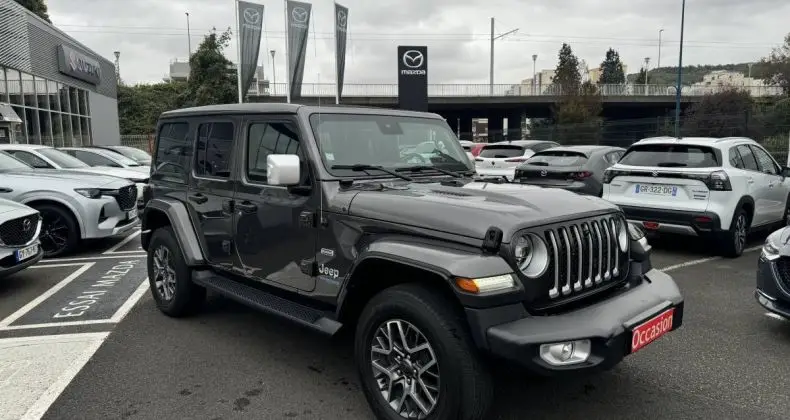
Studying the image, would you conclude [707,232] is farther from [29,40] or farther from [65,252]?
[29,40]

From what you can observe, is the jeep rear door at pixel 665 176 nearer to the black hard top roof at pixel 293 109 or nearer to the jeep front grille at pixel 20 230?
the black hard top roof at pixel 293 109

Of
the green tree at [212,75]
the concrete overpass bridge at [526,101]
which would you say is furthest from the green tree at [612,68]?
the green tree at [212,75]

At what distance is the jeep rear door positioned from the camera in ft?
24.0

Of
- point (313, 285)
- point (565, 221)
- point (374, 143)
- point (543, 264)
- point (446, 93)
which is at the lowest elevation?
point (313, 285)

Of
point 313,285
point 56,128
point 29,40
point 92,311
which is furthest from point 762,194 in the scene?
point 56,128

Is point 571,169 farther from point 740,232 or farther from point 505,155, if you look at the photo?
point 505,155

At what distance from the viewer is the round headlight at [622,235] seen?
352 cm

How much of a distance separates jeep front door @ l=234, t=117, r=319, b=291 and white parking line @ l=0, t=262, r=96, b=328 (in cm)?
274

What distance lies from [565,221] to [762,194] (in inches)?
252

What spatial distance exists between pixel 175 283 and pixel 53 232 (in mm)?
4345

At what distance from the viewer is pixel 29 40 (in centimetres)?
2214

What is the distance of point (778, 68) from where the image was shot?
46.1 metres

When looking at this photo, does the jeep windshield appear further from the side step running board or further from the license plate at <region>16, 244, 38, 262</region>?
the license plate at <region>16, 244, 38, 262</region>

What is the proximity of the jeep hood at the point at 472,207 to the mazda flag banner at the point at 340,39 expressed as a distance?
17380 mm
